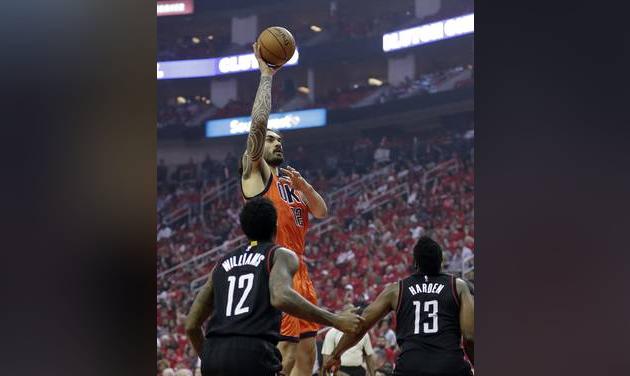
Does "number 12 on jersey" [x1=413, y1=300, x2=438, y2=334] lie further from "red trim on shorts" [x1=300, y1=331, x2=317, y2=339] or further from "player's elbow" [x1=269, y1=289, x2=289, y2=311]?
"player's elbow" [x1=269, y1=289, x2=289, y2=311]

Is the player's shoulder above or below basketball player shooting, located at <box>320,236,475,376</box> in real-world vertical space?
above

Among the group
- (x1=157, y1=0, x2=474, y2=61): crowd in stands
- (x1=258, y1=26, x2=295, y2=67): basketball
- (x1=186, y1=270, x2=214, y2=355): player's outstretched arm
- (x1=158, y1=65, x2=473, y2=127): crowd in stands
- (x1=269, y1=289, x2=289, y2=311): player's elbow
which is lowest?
(x1=186, y1=270, x2=214, y2=355): player's outstretched arm

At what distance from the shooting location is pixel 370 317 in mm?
5840

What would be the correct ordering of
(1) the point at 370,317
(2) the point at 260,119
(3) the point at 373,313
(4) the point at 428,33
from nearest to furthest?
1. (1) the point at 370,317
2. (3) the point at 373,313
3. (2) the point at 260,119
4. (4) the point at 428,33

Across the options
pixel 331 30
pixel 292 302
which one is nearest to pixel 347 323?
pixel 292 302

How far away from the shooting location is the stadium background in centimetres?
2552

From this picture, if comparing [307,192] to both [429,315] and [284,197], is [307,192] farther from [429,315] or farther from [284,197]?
[429,315]

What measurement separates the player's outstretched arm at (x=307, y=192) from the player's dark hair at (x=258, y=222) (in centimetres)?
236

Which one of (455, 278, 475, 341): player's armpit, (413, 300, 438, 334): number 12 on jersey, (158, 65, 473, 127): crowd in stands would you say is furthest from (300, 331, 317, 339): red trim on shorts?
(158, 65, 473, 127): crowd in stands

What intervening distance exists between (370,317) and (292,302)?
133cm

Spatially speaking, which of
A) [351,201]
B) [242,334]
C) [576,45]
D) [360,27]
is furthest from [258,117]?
[360,27]

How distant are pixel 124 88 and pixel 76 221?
1.71 feet

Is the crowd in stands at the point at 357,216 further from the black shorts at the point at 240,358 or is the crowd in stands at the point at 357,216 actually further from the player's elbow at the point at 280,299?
the player's elbow at the point at 280,299

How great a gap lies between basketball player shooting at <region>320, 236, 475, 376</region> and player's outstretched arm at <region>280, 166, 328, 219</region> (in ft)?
4.60
